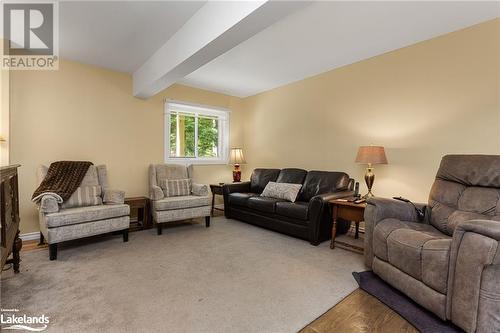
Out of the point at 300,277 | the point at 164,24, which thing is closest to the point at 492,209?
the point at 300,277

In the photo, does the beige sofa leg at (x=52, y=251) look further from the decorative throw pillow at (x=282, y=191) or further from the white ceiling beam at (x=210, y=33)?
the decorative throw pillow at (x=282, y=191)

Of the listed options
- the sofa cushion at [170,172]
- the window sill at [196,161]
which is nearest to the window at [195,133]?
the window sill at [196,161]

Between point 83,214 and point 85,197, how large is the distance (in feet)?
1.43

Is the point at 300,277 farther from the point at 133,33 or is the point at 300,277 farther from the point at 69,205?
the point at 133,33

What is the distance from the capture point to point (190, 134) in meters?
4.80

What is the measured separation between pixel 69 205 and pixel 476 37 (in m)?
4.90

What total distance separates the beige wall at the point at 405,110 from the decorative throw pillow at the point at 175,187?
1818 mm

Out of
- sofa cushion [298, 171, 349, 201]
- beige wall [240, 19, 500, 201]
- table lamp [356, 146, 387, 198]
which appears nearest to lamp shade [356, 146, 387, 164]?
table lamp [356, 146, 387, 198]

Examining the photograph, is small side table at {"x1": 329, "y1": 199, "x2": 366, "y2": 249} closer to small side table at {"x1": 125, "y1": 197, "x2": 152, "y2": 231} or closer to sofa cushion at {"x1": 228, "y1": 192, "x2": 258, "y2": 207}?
sofa cushion at {"x1": 228, "y1": 192, "x2": 258, "y2": 207}

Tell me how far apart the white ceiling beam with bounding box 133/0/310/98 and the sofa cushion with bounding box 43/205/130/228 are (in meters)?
1.71

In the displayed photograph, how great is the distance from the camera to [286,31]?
264 centimetres

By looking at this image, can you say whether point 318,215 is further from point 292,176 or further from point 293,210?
point 292,176

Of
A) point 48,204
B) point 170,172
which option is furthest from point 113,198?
point 170,172

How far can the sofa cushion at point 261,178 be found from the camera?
4.34m
